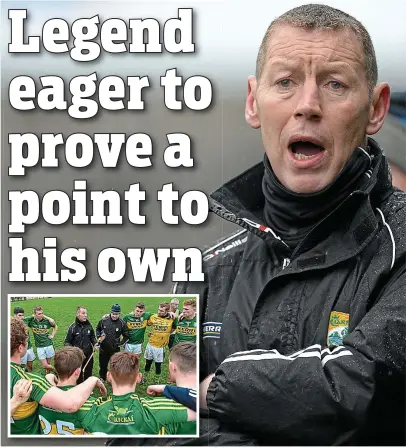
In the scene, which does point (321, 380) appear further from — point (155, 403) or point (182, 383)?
point (155, 403)

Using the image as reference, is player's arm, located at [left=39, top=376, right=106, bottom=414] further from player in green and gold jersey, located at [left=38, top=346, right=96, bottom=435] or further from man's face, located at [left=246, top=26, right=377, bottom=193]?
man's face, located at [left=246, top=26, right=377, bottom=193]

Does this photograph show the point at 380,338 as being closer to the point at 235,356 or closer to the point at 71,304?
the point at 235,356

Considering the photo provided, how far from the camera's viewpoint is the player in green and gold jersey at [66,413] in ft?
9.41

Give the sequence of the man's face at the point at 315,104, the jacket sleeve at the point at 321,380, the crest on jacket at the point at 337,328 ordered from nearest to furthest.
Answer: the jacket sleeve at the point at 321,380 < the crest on jacket at the point at 337,328 < the man's face at the point at 315,104

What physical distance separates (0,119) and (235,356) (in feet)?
4.06

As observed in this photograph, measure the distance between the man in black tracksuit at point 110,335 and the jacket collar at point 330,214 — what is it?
53 cm

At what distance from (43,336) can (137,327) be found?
0.35 metres

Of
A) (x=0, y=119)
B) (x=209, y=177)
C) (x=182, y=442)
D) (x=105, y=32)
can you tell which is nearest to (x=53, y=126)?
(x=0, y=119)

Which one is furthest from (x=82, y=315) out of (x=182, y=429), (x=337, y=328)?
(x=337, y=328)

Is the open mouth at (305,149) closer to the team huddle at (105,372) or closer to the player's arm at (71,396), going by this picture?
the team huddle at (105,372)

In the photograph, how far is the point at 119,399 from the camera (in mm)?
2865

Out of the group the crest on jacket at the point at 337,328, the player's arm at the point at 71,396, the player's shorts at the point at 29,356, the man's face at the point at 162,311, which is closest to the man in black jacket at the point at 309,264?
the crest on jacket at the point at 337,328

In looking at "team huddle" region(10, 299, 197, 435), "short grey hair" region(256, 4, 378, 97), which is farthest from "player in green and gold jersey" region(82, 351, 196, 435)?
"short grey hair" region(256, 4, 378, 97)

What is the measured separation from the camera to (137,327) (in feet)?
9.39
